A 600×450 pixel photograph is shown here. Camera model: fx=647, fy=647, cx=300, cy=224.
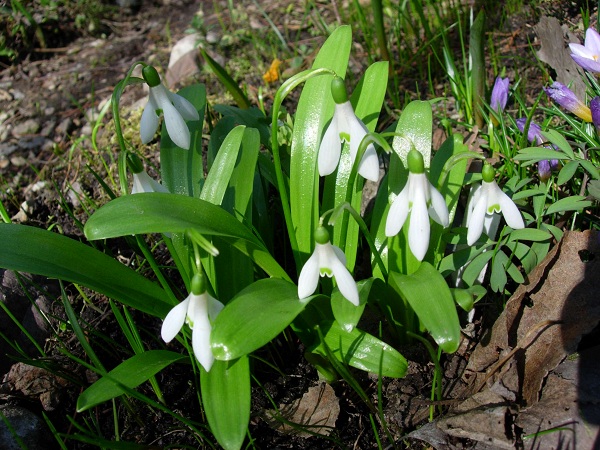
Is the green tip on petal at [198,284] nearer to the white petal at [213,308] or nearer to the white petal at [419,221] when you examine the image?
the white petal at [213,308]

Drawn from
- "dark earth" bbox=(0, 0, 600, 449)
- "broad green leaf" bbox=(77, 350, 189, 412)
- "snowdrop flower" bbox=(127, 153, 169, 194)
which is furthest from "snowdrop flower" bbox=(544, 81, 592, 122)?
"broad green leaf" bbox=(77, 350, 189, 412)

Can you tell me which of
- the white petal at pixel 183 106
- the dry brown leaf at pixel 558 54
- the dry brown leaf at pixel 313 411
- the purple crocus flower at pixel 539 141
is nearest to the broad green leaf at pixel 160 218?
the white petal at pixel 183 106

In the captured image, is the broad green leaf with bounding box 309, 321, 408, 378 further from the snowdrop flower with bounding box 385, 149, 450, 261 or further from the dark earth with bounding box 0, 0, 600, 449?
the snowdrop flower with bounding box 385, 149, 450, 261

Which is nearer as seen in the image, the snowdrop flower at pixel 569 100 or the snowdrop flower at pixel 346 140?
the snowdrop flower at pixel 346 140

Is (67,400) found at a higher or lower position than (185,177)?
lower

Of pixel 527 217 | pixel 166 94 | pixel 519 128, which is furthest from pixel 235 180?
pixel 519 128

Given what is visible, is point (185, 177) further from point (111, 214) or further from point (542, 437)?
point (542, 437)
